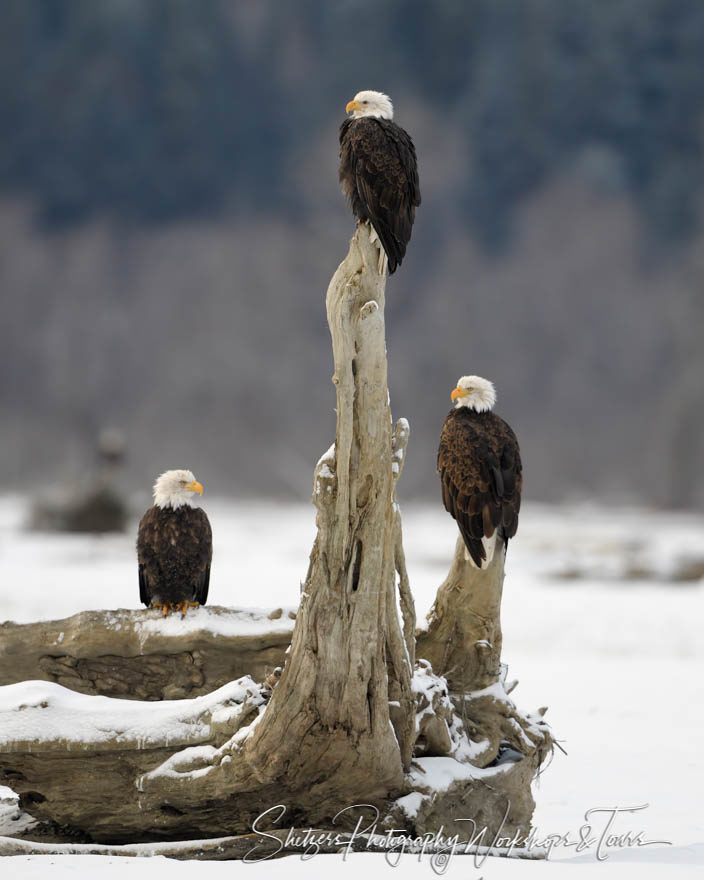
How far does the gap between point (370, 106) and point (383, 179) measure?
0.62 meters

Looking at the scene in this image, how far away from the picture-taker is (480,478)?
5531mm

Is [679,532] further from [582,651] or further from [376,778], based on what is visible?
[376,778]

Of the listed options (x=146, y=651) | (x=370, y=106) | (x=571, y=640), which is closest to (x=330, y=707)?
(x=146, y=651)

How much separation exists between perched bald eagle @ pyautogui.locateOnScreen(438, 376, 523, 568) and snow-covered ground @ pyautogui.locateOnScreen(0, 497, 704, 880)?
165cm

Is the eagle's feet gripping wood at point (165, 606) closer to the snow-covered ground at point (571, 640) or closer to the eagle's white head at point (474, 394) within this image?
the snow-covered ground at point (571, 640)

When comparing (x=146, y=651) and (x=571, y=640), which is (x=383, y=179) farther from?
(x=571, y=640)

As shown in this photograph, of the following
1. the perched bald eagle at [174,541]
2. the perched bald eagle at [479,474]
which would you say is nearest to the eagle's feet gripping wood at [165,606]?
the perched bald eagle at [174,541]

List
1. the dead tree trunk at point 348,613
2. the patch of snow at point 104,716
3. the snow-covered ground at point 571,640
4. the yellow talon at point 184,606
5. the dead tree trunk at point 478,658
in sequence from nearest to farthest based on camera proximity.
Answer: the snow-covered ground at point 571,640 → the dead tree trunk at point 348,613 → the patch of snow at point 104,716 → the dead tree trunk at point 478,658 → the yellow talon at point 184,606

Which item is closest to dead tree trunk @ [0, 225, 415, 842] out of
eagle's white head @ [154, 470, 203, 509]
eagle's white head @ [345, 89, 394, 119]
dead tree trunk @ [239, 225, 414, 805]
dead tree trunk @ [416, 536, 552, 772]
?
dead tree trunk @ [239, 225, 414, 805]

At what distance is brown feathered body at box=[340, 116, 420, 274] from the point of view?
5.20 metres

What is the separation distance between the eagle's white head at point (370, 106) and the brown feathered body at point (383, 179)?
71mm

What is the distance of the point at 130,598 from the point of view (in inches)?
528

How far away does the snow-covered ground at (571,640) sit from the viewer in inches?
173

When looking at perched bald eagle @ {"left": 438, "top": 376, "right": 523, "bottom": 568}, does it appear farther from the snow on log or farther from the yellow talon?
the yellow talon
